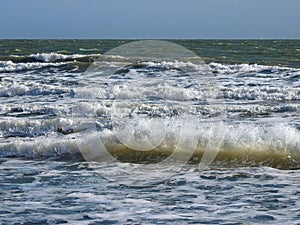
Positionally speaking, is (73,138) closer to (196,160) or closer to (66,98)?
(196,160)

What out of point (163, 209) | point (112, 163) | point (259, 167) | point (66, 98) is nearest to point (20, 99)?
point (66, 98)

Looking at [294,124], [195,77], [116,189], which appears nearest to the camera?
[116,189]

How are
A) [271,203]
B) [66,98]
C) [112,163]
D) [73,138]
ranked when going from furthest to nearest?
[66,98] → [73,138] → [112,163] → [271,203]

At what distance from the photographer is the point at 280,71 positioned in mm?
23781

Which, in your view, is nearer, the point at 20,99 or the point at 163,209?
the point at 163,209

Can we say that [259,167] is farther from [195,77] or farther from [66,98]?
[195,77]

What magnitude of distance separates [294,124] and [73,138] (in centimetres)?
449

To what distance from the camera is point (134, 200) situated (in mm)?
6141

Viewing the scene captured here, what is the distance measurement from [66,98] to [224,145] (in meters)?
9.31

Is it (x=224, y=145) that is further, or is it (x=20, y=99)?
(x=20, y=99)

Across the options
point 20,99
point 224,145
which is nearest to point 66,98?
point 20,99

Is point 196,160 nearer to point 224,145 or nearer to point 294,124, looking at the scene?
point 224,145

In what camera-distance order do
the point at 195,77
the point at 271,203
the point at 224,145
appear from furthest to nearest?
the point at 195,77 → the point at 224,145 → the point at 271,203

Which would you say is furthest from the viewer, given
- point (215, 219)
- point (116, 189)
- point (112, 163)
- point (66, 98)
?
point (66, 98)
